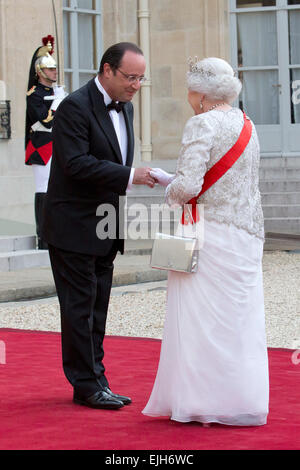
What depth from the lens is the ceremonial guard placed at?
9.25 meters

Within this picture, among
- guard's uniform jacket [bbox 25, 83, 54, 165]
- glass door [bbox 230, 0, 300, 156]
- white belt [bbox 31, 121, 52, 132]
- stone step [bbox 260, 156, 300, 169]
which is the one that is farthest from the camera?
glass door [bbox 230, 0, 300, 156]

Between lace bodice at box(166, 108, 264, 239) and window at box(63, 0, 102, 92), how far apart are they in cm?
980

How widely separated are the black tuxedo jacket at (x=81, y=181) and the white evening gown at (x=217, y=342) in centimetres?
45

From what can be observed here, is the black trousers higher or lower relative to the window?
lower

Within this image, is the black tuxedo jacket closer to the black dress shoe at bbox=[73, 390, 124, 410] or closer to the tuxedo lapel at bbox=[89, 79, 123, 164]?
the tuxedo lapel at bbox=[89, 79, 123, 164]

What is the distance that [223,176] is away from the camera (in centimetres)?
400

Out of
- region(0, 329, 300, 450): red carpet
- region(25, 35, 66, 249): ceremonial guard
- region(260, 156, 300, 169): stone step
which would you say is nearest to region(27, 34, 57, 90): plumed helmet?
region(25, 35, 66, 249): ceremonial guard

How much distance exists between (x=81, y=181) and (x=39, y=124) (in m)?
5.34

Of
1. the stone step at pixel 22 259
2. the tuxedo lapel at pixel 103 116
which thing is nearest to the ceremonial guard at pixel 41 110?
the stone step at pixel 22 259

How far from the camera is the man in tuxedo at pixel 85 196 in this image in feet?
13.9

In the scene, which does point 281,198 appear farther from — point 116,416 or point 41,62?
point 116,416

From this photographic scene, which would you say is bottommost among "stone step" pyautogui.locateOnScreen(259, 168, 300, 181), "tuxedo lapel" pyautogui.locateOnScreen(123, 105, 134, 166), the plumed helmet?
"tuxedo lapel" pyautogui.locateOnScreen(123, 105, 134, 166)

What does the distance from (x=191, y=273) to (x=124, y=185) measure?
47cm
